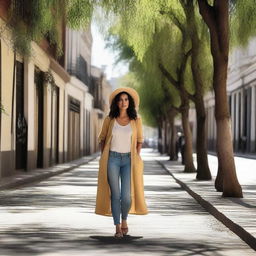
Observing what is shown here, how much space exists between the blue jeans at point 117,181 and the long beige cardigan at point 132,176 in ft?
0.19

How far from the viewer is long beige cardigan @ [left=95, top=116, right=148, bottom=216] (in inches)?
353

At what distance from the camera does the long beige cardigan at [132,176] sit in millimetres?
8977

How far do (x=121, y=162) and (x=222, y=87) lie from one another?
21.7 feet

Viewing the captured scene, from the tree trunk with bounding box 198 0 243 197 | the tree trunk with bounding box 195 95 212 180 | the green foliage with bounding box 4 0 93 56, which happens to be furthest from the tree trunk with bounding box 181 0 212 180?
the green foliage with bounding box 4 0 93 56

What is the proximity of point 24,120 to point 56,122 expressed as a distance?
9.58 meters

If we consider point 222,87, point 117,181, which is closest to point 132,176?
point 117,181

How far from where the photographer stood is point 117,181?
8945 mm

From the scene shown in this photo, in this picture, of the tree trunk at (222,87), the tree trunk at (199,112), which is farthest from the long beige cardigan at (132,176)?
the tree trunk at (199,112)

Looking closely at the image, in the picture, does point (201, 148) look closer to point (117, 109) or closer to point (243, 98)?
point (117, 109)

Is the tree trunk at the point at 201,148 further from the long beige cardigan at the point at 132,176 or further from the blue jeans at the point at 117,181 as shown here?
the blue jeans at the point at 117,181

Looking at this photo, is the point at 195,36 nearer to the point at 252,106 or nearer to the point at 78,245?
the point at 78,245

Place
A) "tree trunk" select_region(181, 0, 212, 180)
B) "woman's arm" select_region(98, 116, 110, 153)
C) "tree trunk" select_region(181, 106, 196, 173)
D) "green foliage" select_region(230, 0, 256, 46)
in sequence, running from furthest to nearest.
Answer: "tree trunk" select_region(181, 106, 196, 173) → "tree trunk" select_region(181, 0, 212, 180) → "green foliage" select_region(230, 0, 256, 46) → "woman's arm" select_region(98, 116, 110, 153)

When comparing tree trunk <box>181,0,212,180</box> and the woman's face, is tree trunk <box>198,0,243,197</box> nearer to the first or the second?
tree trunk <box>181,0,212,180</box>

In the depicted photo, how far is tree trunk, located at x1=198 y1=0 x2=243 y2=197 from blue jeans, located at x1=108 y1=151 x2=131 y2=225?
245 inches
